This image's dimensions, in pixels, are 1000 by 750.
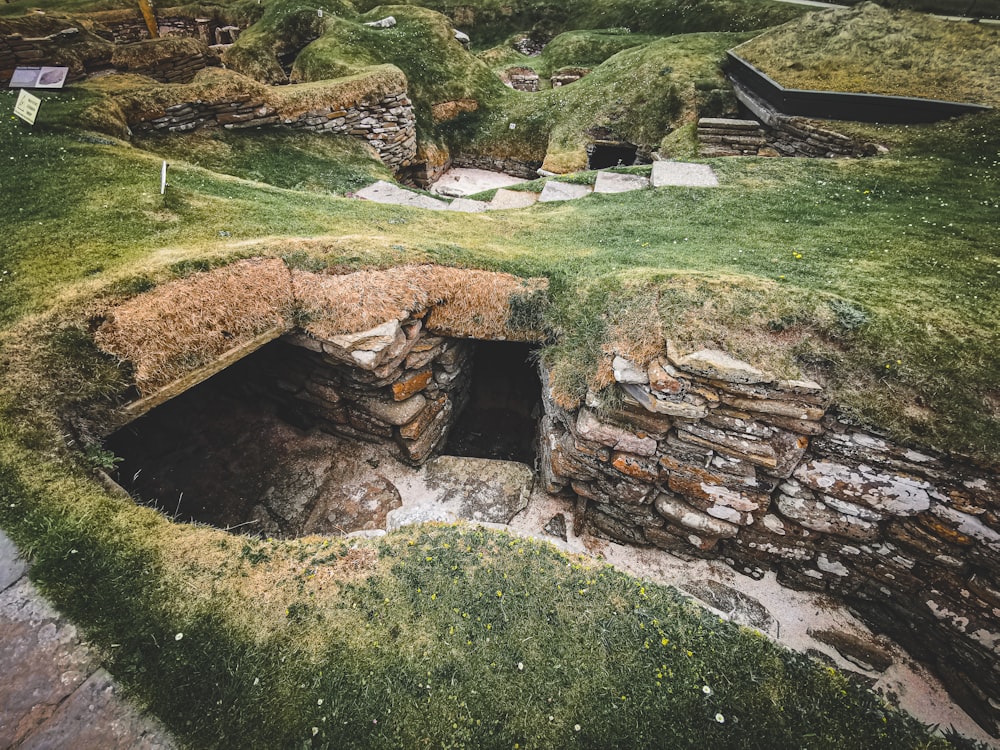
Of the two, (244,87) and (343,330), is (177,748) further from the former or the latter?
(244,87)

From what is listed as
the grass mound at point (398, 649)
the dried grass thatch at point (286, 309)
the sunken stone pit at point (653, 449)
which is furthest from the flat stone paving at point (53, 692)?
the dried grass thatch at point (286, 309)

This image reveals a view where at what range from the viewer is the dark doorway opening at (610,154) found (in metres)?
16.6

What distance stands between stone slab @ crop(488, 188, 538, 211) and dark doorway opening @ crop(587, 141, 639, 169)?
4.87 m

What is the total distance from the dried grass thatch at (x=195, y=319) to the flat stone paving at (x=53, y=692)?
2.77 meters

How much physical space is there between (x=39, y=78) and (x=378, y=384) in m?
11.8

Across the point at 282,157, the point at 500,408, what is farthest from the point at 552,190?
the point at 282,157

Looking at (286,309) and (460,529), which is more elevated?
(286,309)

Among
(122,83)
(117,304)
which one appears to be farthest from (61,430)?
(122,83)

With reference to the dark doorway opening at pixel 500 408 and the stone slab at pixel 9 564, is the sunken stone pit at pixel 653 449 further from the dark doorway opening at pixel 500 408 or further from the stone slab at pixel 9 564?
the stone slab at pixel 9 564

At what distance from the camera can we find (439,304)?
757 centimetres

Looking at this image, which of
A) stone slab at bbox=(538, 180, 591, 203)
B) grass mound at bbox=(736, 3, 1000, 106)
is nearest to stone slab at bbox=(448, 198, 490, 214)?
stone slab at bbox=(538, 180, 591, 203)

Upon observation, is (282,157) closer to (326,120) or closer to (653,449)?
(326,120)

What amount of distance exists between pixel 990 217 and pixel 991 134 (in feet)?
14.6

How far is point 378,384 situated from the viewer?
731 cm
